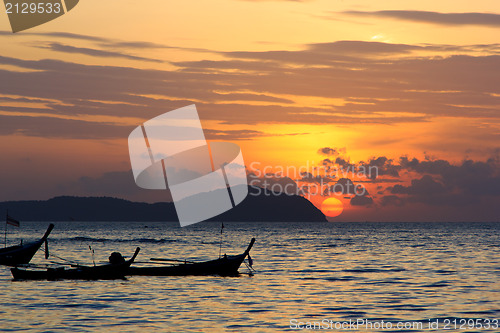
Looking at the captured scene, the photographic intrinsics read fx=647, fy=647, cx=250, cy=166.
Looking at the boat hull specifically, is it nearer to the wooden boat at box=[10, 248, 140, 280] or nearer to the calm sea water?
the calm sea water

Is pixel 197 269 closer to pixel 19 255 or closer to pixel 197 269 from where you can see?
pixel 197 269

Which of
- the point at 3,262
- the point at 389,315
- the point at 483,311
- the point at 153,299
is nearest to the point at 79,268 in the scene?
the point at 153,299

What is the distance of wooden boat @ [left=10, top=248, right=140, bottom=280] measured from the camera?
148ft

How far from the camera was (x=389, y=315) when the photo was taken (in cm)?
3288

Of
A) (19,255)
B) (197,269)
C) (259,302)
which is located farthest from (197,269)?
(19,255)

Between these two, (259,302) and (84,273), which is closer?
(259,302)

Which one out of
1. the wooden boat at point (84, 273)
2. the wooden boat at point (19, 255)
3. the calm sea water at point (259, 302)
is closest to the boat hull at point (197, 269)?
the calm sea water at point (259, 302)

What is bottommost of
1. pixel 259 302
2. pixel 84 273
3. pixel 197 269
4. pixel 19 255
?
pixel 19 255

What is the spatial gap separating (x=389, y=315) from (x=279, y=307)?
592cm

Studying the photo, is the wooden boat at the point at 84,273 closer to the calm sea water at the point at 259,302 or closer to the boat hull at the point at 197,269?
the calm sea water at the point at 259,302

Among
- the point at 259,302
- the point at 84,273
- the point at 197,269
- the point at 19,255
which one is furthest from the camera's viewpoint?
the point at 19,255

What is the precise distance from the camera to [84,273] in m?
45.2

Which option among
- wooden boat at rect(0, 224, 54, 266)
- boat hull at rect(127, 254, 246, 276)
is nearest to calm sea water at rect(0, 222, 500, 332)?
boat hull at rect(127, 254, 246, 276)

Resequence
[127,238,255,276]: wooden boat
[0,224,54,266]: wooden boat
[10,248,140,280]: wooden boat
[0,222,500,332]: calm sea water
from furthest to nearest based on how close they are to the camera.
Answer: [0,224,54,266]: wooden boat → [127,238,255,276]: wooden boat → [10,248,140,280]: wooden boat → [0,222,500,332]: calm sea water
